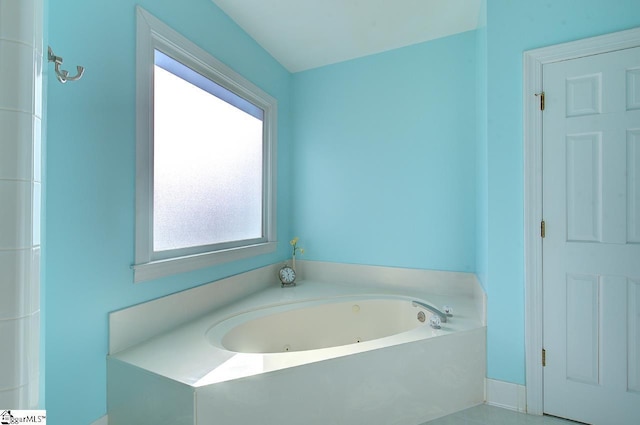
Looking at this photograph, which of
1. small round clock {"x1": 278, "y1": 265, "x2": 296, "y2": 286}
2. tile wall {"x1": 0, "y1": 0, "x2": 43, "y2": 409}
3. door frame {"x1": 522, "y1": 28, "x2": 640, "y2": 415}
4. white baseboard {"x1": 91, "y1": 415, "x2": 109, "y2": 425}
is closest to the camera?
tile wall {"x1": 0, "y1": 0, "x2": 43, "y2": 409}

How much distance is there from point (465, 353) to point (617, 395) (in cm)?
67

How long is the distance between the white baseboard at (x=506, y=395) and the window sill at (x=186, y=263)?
69.1 inches

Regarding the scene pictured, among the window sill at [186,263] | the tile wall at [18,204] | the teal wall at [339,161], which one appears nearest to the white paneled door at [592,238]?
the teal wall at [339,161]

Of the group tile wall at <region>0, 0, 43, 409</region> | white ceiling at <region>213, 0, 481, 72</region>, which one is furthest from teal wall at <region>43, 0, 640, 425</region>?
tile wall at <region>0, 0, 43, 409</region>

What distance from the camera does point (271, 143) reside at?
8.57 ft

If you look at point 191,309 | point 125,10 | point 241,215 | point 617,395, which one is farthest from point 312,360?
point 125,10

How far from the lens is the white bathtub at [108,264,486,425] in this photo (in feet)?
3.82

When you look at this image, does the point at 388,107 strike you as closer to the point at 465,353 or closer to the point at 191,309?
the point at 465,353

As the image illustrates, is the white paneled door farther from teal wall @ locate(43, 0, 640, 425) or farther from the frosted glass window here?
the frosted glass window

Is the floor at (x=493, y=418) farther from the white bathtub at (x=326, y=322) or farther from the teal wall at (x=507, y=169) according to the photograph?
the white bathtub at (x=326, y=322)

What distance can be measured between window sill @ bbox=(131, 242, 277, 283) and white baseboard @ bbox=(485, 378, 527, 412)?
1.76 m

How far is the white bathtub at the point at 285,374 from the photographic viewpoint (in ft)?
3.82

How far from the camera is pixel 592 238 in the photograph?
1.47 m

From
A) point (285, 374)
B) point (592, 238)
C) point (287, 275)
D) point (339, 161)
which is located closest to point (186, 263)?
point (285, 374)
